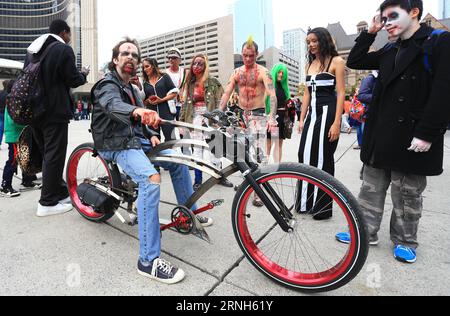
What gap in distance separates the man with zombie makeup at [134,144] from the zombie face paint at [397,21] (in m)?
1.88

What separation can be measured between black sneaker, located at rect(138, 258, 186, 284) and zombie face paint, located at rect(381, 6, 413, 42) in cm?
241

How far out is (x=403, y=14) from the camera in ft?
6.93

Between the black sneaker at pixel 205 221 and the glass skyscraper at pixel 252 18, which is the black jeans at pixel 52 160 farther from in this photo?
the glass skyscraper at pixel 252 18

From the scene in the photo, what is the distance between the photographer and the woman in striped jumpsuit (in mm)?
2975

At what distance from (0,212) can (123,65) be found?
253 cm

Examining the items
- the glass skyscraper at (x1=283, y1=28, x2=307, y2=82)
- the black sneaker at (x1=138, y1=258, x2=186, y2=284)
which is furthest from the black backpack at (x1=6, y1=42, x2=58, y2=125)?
the glass skyscraper at (x1=283, y1=28, x2=307, y2=82)

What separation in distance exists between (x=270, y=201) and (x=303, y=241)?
0.85 meters

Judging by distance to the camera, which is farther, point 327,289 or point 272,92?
point 272,92

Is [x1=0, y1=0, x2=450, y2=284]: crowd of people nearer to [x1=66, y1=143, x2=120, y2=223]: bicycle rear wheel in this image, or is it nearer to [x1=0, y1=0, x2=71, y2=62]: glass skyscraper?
[x1=66, y1=143, x2=120, y2=223]: bicycle rear wheel

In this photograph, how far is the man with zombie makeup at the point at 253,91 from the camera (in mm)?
3713

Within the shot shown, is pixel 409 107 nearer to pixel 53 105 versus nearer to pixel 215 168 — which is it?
pixel 215 168

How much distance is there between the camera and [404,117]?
2.17 m

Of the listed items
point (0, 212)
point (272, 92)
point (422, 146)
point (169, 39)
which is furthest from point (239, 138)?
point (169, 39)
